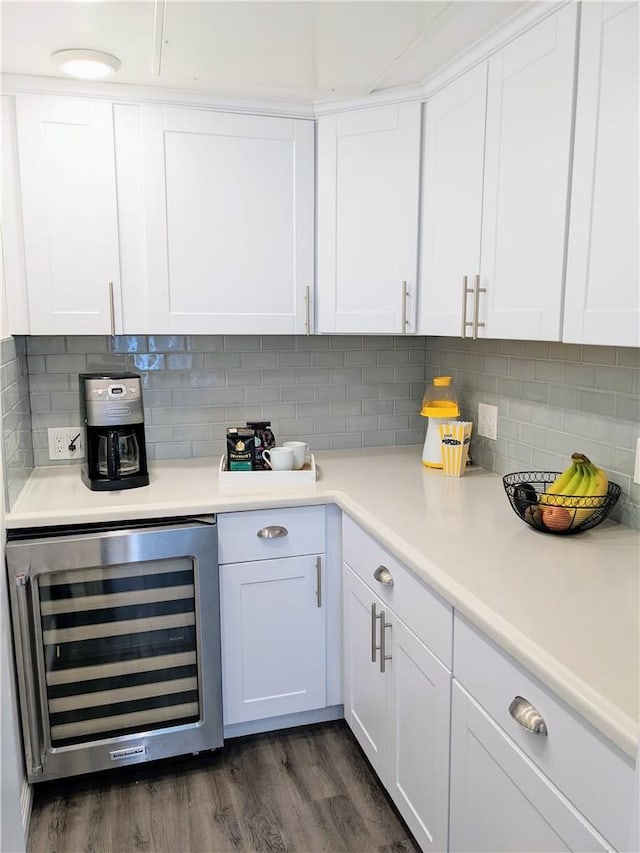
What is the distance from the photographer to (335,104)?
2.17 metres

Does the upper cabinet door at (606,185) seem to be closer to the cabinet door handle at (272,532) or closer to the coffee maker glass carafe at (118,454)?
the cabinet door handle at (272,532)

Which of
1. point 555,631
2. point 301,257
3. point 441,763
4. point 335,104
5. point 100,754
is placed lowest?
point 100,754

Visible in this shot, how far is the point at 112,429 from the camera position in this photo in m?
2.14

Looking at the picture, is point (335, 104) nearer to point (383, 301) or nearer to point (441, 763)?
point (383, 301)

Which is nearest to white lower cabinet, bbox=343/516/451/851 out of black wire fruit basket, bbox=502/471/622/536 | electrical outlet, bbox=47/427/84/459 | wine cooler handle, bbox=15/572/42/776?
black wire fruit basket, bbox=502/471/622/536

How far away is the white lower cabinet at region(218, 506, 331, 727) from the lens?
2.07m

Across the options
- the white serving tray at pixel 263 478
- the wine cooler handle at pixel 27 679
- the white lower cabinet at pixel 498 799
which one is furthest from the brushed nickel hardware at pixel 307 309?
the white lower cabinet at pixel 498 799

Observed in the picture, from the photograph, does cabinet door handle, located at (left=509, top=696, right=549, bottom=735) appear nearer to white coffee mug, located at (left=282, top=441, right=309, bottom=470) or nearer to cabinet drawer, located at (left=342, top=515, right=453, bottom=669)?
cabinet drawer, located at (left=342, top=515, right=453, bottom=669)

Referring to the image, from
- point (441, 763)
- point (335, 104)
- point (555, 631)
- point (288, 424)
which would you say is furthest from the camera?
point (288, 424)

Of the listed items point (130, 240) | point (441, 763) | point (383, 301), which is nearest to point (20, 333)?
point (130, 240)

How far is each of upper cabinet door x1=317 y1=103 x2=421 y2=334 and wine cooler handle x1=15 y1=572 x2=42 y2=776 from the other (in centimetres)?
132

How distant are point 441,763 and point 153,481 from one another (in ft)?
4.20

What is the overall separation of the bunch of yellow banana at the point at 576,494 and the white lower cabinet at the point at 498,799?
0.51m

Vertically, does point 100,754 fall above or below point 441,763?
below
